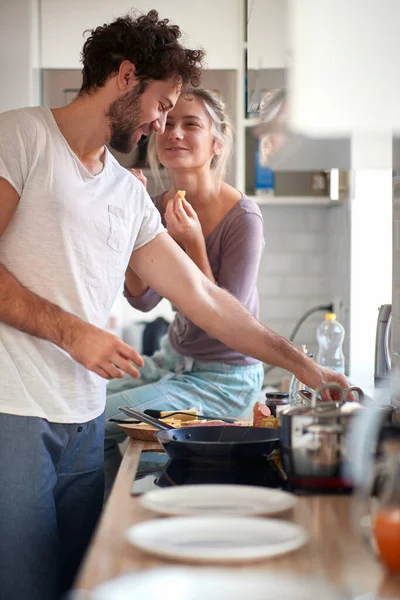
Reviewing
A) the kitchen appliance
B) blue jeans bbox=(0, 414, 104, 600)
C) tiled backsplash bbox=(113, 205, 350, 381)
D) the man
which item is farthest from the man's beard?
tiled backsplash bbox=(113, 205, 350, 381)

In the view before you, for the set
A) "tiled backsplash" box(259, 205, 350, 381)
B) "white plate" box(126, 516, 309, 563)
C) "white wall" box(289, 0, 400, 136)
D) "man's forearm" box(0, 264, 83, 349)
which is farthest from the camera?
"tiled backsplash" box(259, 205, 350, 381)

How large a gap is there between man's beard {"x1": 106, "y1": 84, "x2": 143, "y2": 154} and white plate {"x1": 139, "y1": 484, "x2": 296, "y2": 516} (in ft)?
3.57

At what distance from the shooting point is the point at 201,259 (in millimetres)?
2832

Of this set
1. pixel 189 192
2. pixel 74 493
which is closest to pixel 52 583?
pixel 74 493

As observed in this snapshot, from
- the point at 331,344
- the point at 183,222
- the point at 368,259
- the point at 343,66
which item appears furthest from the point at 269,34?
the point at 368,259

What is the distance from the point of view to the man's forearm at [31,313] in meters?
1.85

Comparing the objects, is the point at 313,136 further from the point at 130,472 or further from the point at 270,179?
the point at 270,179

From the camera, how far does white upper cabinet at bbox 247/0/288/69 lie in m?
1.41

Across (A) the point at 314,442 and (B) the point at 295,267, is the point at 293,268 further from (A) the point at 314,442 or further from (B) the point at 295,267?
(A) the point at 314,442

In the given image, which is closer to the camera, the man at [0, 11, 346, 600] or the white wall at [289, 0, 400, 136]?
the white wall at [289, 0, 400, 136]

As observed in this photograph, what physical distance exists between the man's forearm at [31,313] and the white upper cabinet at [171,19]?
237cm

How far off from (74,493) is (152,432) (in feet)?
0.81

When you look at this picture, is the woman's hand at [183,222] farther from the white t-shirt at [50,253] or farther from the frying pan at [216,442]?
the frying pan at [216,442]

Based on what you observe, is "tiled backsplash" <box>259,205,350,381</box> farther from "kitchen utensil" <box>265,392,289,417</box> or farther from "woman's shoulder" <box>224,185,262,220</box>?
"kitchen utensil" <box>265,392,289,417</box>
